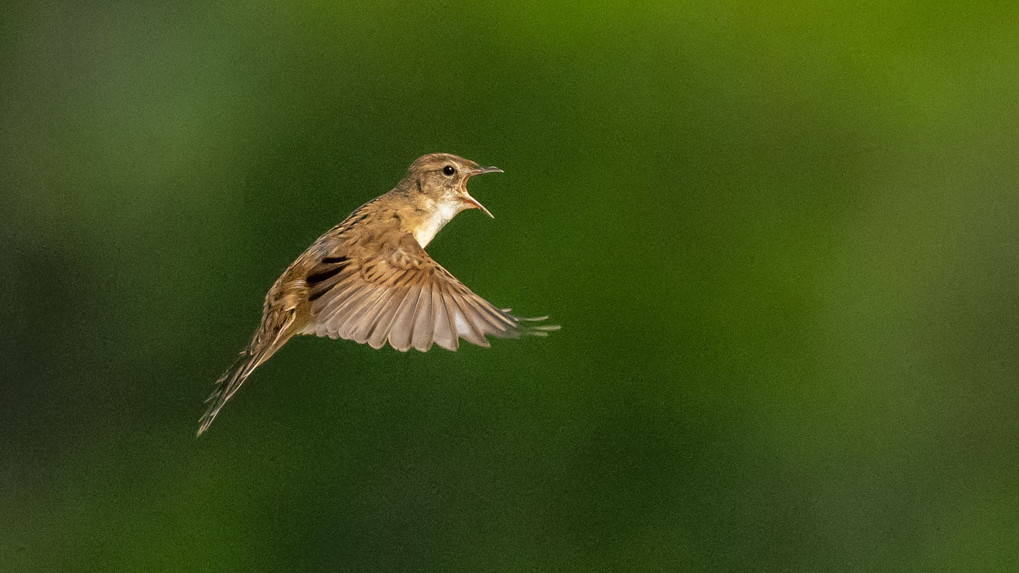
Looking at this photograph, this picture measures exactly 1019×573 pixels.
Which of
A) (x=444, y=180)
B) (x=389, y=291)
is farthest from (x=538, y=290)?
(x=389, y=291)

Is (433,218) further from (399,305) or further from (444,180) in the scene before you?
(399,305)

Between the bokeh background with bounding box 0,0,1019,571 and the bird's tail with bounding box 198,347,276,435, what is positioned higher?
the bird's tail with bounding box 198,347,276,435

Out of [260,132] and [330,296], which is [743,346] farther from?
[330,296]

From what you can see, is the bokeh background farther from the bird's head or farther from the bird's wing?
the bird's wing

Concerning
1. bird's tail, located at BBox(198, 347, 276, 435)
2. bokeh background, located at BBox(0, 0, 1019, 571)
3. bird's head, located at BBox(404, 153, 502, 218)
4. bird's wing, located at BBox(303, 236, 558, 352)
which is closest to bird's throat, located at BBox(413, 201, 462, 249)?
bird's head, located at BBox(404, 153, 502, 218)

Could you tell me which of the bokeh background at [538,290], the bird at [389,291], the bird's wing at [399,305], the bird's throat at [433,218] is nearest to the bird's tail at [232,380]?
the bird at [389,291]

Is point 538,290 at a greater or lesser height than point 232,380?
lesser

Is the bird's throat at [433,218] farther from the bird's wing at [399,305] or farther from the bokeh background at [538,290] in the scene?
the bokeh background at [538,290]

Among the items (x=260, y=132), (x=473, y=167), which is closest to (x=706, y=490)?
(x=260, y=132)
